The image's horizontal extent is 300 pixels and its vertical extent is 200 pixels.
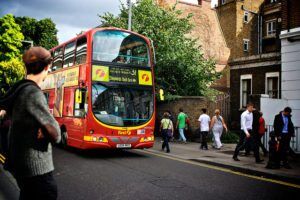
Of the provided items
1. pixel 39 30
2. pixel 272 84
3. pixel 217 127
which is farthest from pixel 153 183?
pixel 39 30

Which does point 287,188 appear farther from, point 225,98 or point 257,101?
point 225,98

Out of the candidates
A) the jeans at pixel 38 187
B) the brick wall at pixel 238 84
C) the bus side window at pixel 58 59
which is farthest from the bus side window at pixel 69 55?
the brick wall at pixel 238 84

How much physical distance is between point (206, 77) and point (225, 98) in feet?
6.78

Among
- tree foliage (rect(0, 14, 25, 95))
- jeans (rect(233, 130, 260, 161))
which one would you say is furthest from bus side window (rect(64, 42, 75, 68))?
tree foliage (rect(0, 14, 25, 95))

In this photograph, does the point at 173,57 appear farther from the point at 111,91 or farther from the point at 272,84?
the point at 111,91

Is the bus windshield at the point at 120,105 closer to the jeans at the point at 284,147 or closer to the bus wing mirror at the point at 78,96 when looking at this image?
the bus wing mirror at the point at 78,96

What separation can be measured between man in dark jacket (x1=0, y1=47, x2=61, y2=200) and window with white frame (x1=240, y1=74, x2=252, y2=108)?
1968 centimetres

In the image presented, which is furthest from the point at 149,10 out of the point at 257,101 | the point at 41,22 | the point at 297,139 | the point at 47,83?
the point at 41,22

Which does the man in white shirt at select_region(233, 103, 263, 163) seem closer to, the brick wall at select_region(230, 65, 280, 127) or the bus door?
the bus door

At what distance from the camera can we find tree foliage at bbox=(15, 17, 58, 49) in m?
49.0

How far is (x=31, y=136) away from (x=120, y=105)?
9.29 m

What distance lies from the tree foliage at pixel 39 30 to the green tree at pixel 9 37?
135 centimetres

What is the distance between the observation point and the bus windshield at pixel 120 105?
38.7 ft

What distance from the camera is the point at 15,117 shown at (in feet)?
9.01
